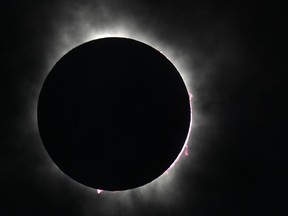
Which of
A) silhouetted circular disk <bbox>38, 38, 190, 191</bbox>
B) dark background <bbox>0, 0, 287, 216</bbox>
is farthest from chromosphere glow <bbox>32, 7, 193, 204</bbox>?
silhouetted circular disk <bbox>38, 38, 190, 191</bbox>

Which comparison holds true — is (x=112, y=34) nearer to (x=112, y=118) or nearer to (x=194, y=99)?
(x=194, y=99)

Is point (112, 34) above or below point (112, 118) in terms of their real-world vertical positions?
above

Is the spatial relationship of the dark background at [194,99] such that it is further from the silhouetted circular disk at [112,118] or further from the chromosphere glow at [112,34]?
the silhouetted circular disk at [112,118]

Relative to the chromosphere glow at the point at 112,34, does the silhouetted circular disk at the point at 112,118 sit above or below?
below

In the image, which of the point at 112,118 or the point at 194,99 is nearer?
the point at 112,118

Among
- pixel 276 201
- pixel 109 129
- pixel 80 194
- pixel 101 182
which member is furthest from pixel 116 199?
pixel 276 201

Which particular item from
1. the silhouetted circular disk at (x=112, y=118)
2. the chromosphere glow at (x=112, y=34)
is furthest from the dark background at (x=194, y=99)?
the silhouetted circular disk at (x=112, y=118)

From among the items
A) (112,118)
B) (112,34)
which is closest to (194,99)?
(112,34)

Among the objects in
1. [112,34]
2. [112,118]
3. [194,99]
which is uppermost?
[112,34]
